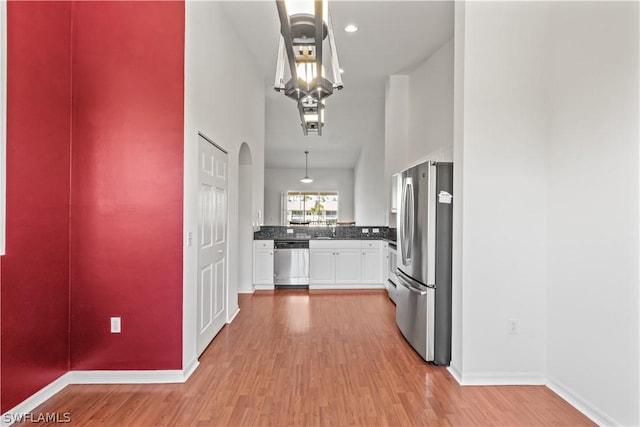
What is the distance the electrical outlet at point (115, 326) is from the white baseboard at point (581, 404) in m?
3.33

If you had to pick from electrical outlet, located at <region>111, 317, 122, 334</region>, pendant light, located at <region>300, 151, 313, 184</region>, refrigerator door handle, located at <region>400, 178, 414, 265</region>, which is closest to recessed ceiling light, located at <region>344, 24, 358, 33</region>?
refrigerator door handle, located at <region>400, 178, 414, 265</region>

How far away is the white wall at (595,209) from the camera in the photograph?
2.09 m

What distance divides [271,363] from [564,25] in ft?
11.6

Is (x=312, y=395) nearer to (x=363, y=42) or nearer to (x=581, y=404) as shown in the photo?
(x=581, y=404)

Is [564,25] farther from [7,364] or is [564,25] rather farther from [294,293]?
[294,293]

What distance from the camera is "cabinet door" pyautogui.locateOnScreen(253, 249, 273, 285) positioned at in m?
6.08

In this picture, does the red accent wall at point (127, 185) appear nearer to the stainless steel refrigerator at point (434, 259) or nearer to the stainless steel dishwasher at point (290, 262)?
the stainless steel refrigerator at point (434, 259)

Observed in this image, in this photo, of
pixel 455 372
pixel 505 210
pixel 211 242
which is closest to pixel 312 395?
pixel 455 372

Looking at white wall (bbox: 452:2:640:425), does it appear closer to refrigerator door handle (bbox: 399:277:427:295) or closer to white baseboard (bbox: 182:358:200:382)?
refrigerator door handle (bbox: 399:277:427:295)

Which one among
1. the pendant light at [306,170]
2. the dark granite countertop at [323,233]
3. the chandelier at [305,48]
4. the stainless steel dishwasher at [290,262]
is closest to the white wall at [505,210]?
the chandelier at [305,48]

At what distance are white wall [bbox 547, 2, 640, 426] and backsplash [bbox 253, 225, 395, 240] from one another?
3712mm

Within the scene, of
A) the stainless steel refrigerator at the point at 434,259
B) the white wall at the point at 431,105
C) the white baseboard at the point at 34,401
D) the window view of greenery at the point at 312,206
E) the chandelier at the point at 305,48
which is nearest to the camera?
the chandelier at the point at 305,48

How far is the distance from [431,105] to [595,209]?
9.60 feet

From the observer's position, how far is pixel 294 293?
5922mm
